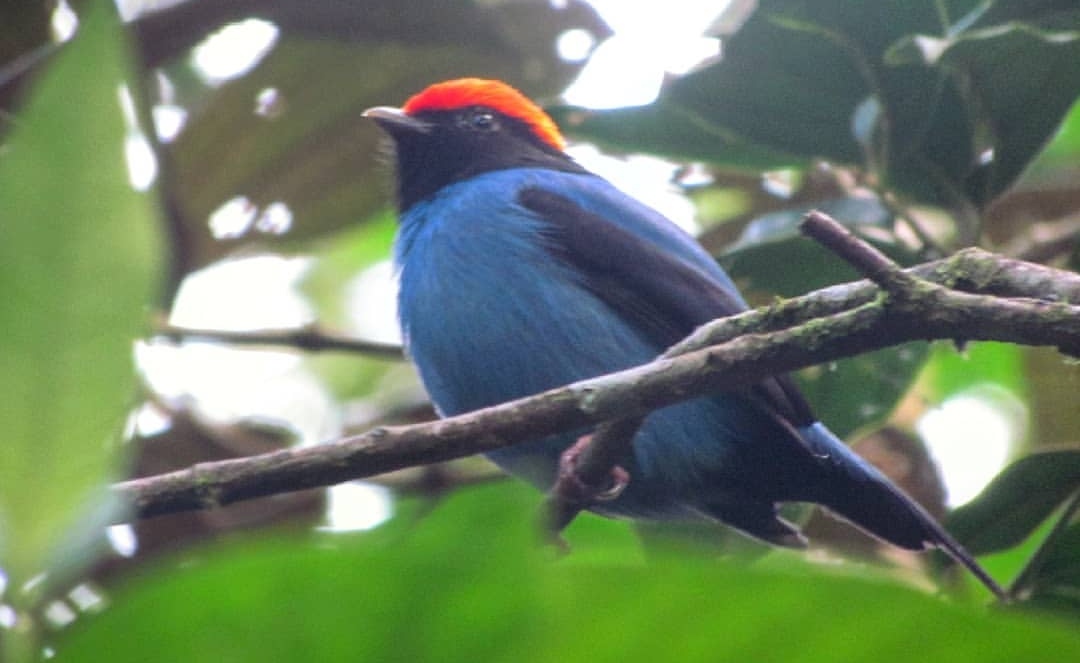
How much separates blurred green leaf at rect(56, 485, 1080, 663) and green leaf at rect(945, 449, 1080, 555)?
8.39ft

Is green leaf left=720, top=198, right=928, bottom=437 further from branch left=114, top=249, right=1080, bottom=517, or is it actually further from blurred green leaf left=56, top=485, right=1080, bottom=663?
blurred green leaf left=56, top=485, right=1080, bottom=663

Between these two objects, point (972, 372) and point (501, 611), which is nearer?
point (501, 611)

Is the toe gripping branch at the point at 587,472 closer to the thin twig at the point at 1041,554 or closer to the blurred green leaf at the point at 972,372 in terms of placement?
the thin twig at the point at 1041,554

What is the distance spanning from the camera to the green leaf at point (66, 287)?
2.46 ft

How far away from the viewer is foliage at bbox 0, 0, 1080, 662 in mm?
697

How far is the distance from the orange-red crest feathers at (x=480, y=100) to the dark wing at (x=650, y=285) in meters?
0.89

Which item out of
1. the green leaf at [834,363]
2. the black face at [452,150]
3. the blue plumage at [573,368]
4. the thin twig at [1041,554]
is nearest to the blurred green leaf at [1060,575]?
the thin twig at [1041,554]

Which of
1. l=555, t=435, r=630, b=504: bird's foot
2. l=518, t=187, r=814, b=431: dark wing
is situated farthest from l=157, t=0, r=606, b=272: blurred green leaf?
l=555, t=435, r=630, b=504: bird's foot

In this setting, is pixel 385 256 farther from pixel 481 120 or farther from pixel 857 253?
pixel 857 253

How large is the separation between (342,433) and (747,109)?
1591 mm

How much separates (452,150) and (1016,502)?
7.33 ft

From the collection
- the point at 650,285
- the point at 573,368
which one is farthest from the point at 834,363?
the point at 573,368

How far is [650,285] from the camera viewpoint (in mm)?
3695

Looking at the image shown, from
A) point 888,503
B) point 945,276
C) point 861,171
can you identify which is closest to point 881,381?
point 888,503
